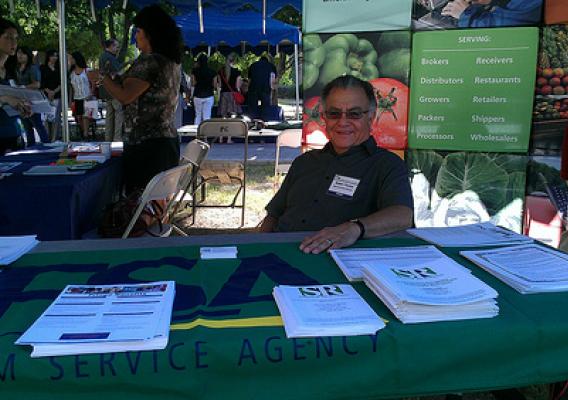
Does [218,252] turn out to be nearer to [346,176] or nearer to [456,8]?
[346,176]

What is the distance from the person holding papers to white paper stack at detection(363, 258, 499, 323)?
3.38 m

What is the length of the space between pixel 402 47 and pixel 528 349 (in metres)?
2.84

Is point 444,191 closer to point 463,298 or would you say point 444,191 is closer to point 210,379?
point 463,298

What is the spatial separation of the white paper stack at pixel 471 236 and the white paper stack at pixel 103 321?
3.05 feet

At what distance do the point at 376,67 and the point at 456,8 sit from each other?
621 millimetres

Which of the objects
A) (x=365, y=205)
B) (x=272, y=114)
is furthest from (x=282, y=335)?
(x=272, y=114)

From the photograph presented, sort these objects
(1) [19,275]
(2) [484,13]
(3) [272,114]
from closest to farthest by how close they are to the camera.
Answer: (1) [19,275], (2) [484,13], (3) [272,114]

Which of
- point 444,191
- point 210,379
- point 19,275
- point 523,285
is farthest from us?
point 444,191

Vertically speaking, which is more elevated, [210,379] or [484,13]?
[484,13]

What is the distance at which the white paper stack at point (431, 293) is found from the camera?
3.82 ft

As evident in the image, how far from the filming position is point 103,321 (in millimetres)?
1101

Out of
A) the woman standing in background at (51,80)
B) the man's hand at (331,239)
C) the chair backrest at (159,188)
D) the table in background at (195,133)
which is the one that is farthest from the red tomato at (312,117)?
the woman standing in background at (51,80)

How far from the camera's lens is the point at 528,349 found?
1.14 metres

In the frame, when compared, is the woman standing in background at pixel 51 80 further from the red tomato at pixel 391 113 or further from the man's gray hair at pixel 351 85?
the man's gray hair at pixel 351 85
